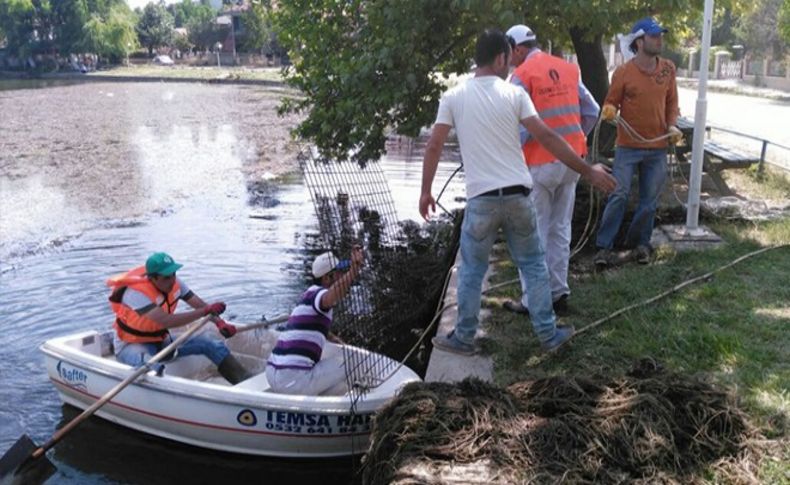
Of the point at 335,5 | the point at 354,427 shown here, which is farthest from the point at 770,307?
the point at 335,5

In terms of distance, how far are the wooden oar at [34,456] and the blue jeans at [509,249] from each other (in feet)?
8.55

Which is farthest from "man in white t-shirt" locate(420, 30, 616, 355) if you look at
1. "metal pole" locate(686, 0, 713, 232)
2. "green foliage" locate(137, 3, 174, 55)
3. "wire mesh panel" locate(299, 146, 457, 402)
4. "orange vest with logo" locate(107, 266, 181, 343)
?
"green foliage" locate(137, 3, 174, 55)

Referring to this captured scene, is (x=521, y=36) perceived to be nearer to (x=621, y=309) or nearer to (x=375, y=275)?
(x=621, y=309)

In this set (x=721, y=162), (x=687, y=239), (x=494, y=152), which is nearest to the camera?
(x=494, y=152)

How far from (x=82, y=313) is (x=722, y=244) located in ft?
23.8

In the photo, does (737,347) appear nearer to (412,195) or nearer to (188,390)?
(188,390)

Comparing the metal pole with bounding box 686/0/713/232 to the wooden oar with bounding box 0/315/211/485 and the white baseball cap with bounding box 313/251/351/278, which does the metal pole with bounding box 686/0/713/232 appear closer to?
the white baseball cap with bounding box 313/251/351/278

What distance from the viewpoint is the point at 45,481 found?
20.6 feet

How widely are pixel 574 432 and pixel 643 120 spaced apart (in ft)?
13.1

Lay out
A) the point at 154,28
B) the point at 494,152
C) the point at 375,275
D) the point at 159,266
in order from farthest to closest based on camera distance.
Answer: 1. the point at 154,28
2. the point at 375,275
3. the point at 159,266
4. the point at 494,152

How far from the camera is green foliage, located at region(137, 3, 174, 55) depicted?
9169 cm

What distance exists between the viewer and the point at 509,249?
18.1ft

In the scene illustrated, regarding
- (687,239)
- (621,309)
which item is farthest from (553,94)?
(687,239)

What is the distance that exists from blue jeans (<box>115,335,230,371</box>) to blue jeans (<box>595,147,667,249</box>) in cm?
Answer: 371
